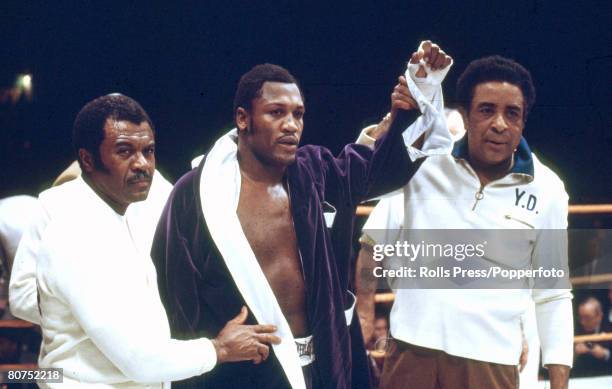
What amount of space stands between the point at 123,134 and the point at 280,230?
44cm

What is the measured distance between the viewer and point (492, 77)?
6.51ft

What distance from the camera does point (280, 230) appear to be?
1.88 meters

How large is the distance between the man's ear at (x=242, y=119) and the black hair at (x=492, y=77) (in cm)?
54

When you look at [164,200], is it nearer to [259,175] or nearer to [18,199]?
[259,175]

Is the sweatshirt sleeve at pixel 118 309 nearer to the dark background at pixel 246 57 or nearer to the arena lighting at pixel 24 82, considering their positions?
Answer: the dark background at pixel 246 57

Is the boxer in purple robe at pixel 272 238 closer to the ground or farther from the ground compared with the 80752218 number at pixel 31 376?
farther from the ground

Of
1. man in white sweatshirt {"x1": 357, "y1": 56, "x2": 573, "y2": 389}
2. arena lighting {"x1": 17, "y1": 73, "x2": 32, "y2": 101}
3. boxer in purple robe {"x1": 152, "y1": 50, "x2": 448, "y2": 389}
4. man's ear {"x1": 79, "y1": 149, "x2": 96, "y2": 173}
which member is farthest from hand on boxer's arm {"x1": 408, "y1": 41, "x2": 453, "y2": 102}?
arena lighting {"x1": 17, "y1": 73, "x2": 32, "y2": 101}

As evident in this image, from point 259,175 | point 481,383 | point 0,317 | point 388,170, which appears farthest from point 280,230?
point 0,317

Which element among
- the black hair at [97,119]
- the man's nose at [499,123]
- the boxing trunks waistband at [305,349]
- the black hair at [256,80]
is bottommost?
the boxing trunks waistband at [305,349]

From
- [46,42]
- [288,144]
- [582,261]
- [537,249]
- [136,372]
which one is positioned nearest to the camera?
[136,372]

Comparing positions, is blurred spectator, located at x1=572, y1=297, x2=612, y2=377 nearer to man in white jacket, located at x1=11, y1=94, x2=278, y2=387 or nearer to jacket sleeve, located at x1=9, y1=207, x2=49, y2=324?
man in white jacket, located at x1=11, y1=94, x2=278, y2=387

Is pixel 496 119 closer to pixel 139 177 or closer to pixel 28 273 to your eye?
pixel 139 177

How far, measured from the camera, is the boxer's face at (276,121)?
1866 mm

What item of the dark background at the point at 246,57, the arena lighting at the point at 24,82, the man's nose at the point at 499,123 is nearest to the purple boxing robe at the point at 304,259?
the man's nose at the point at 499,123
